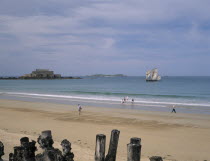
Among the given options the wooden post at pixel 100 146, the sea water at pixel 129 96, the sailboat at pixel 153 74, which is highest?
the sailboat at pixel 153 74

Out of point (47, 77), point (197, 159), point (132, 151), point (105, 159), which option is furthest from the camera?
point (47, 77)

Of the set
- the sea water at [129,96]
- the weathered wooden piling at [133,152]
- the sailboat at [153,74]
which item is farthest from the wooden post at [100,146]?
the sailboat at [153,74]

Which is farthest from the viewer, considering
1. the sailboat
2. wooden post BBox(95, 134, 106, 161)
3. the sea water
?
the sailboat

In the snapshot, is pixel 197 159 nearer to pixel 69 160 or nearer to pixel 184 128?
pixel 184 128

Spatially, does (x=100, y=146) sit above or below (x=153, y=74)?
below

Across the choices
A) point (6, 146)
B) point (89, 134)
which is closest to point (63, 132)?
point (89, 134)

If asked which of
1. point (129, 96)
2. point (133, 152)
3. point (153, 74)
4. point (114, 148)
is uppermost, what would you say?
point (153, 74)

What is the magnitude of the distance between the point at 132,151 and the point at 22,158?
1.35m

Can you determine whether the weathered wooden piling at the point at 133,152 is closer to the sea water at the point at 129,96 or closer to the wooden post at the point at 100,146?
the wooden post at the point at 100,146

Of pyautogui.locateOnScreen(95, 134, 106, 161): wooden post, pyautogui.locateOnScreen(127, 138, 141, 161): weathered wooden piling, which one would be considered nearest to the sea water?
pyautogui.locateOnScreen(95, 134, 106, 161): wooden post

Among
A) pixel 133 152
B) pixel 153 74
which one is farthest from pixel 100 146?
pixel 153 74

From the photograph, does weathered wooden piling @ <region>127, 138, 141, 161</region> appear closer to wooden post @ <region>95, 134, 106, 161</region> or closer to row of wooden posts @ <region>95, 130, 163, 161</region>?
row of wooden posts @ <region>95, 130, 163, 161</region>

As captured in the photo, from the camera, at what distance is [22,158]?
3.12 m

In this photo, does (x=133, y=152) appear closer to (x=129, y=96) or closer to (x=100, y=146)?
(x=100, y=146)
